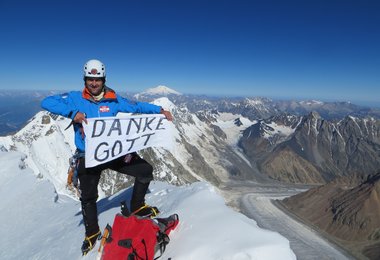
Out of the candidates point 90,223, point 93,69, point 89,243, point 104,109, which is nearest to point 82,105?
point 104,109

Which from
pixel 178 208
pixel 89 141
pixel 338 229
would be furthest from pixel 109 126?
pixel 338 229

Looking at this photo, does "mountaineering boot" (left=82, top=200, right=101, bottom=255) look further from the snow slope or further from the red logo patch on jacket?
the red logo patch on jacket

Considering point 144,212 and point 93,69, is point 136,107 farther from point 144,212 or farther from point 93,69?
point 144,212

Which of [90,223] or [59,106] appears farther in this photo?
[90,223]

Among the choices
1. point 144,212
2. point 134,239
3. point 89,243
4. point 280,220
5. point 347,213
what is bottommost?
point 280,220

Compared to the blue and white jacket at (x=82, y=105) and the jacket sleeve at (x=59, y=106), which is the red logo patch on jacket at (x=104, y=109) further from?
the jacket sleeve at (x=59, y=106)

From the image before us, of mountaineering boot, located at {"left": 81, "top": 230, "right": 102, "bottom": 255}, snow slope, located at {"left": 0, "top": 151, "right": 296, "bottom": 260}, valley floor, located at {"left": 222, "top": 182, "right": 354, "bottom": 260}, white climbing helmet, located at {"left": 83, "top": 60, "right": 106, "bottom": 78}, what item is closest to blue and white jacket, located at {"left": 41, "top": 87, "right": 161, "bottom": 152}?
white climbing helmet, located at {"left": 83, "top": 60, "right": 106, "bottom": 78}
